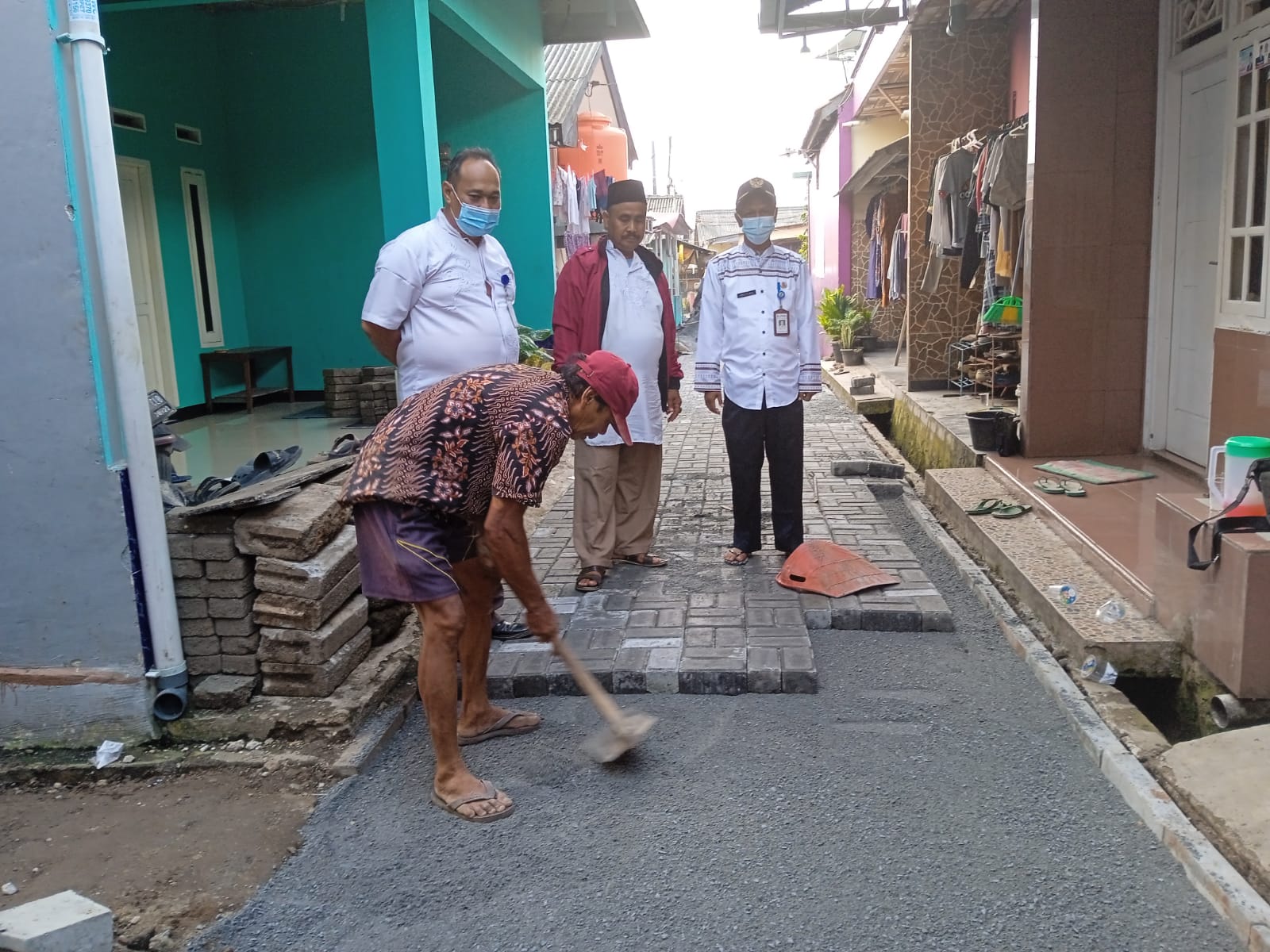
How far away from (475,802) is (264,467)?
205cm

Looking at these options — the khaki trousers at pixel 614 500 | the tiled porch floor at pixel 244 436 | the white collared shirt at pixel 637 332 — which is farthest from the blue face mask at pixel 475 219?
the tiled porch floor at pixel 244 436

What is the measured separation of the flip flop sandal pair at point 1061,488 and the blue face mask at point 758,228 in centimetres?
233

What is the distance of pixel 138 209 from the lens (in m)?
7.89

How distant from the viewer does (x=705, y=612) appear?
448 cm

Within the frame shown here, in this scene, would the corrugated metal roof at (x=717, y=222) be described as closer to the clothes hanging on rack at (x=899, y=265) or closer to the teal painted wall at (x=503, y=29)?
the clothes hanging on rack at (x=899, y=265)

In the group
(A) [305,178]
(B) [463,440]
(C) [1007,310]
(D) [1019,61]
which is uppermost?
(D) [1019,61]

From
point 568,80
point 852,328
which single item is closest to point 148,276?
point 852,328

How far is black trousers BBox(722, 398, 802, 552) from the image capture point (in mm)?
5094

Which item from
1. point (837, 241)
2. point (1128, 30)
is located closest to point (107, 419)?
point (1128, 30)

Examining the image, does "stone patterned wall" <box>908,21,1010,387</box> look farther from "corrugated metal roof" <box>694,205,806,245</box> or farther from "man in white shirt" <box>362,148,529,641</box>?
"corrugated metal roof" <box>694,205,806,245</box>

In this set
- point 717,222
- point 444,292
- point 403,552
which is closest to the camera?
point 403,552

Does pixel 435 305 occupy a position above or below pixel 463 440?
above

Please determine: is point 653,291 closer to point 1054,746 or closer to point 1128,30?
point 1054,746

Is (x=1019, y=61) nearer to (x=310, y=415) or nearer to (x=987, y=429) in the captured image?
(x=987, y=429)
